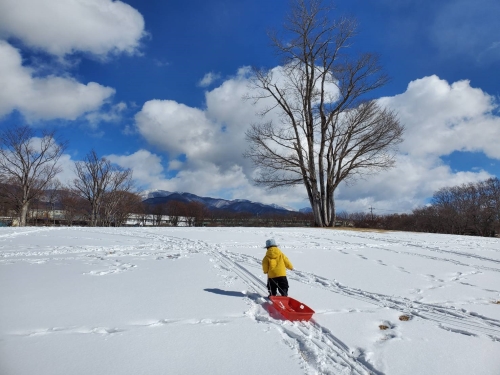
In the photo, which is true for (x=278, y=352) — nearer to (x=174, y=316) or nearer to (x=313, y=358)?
(x=313, y=358)

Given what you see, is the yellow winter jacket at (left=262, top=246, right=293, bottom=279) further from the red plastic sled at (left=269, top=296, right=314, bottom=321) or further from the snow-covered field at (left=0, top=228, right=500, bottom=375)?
the red plastic sled at (left=269, top=296, right=314, bottom=321)

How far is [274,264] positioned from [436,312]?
2.45 m

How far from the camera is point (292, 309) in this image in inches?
159

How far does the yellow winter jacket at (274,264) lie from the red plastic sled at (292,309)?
27.9 inches

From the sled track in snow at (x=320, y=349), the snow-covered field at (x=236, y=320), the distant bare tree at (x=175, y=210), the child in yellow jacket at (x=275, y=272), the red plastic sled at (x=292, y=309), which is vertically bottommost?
the sled track in snow at (x=320, y=349)

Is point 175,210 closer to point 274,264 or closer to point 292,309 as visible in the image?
point 274,264

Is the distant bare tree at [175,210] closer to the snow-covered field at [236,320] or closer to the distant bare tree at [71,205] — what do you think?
the distant bare tree at [71,205]

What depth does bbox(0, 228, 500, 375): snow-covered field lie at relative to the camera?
2635mm

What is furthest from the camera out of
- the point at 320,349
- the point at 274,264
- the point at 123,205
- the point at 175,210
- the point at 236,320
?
the point at 175,210

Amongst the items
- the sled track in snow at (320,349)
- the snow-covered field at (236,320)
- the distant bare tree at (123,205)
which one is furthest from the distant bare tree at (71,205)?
the sled track in snow at (320,349)

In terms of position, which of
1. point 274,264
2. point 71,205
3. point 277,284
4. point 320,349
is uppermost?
point 71,205

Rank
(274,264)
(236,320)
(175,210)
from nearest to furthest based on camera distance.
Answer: (236,320)
(274,264)
(175,210)

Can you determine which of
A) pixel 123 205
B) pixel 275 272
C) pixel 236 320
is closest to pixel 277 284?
pixel 275 272

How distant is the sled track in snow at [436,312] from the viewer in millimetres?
3405
